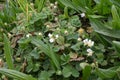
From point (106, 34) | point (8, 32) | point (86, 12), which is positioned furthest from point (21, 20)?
point (106, 34)

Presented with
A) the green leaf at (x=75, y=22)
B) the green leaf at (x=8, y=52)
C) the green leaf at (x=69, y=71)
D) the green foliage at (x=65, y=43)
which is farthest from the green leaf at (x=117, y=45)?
the green leaf at (x=8, y=52)

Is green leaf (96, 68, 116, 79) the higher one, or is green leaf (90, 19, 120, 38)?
green leaf (90, 19, 120, 38)

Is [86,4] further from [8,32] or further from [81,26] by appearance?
[8,32]

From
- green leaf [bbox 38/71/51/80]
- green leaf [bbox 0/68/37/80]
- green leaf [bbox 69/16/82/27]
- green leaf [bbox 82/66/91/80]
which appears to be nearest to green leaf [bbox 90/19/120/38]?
green leaf [bbox 69/16/82/27]

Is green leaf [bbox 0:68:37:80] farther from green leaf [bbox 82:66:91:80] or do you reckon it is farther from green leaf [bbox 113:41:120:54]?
green leaf [bbox 113:41:120:54]

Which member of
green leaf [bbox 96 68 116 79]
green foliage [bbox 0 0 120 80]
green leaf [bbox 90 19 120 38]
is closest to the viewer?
green leaf [bbox 96 68 116 79]

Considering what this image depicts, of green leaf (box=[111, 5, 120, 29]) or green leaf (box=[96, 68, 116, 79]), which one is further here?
green leaf (box=[111, 5, 120, 29])

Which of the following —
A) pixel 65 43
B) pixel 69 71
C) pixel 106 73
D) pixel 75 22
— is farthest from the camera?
pixel 75 22

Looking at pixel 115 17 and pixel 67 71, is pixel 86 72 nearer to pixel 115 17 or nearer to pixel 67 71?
pixel 67 71

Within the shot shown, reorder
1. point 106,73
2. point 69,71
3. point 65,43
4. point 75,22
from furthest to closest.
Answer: point 75,22
point 65,43
point 69,71
point 106,73

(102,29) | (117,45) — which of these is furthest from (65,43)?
(117,45)

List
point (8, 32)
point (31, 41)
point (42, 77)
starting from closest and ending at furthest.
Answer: point (42, 77) → point (31, 41) → point (8, 32)
